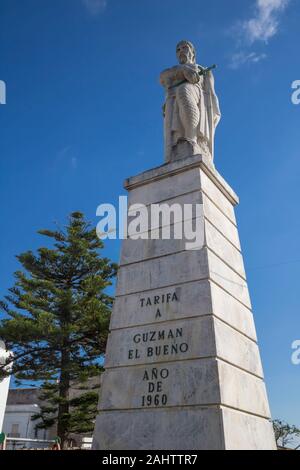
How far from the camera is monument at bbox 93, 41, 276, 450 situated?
432 cm

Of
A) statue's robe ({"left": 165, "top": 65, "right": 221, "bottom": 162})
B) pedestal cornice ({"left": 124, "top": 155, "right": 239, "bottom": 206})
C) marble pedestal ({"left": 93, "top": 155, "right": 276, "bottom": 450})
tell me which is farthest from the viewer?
statue's robe ({"left": 165, "top": 65, "right": 221, "bottom": 162})

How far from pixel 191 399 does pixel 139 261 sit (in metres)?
2.05

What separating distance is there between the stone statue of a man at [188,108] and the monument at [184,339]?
56 mm

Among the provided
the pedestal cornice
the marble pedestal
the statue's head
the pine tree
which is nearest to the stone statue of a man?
Answer: the statue's head

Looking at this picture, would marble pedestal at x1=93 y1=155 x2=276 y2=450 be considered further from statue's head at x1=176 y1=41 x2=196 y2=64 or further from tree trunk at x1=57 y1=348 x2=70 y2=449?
tree trunk at x1=57 y1=348 x2=70 y2=449

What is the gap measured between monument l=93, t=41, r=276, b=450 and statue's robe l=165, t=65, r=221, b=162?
0.78 ft

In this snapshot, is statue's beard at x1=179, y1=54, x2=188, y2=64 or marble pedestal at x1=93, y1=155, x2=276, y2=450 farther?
statue's beard at x1=179, y1=54, x2=188, y2=64

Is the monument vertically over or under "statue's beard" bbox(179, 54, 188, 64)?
under

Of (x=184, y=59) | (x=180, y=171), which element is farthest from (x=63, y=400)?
(x=184, y=59)

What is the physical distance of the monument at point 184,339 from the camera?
4.32 m

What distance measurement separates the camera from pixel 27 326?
17.8 m

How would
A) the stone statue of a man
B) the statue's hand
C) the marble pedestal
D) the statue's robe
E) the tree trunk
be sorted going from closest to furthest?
the marble pedestal < the stone statue of a man < the statue's robe < the statue's hand < the tree trunk

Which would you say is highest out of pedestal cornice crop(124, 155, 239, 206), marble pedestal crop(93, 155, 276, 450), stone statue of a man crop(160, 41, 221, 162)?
stone statue of a man crop(160, 41, 221, 162)

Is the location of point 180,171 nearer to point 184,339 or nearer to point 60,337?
point 184,339
